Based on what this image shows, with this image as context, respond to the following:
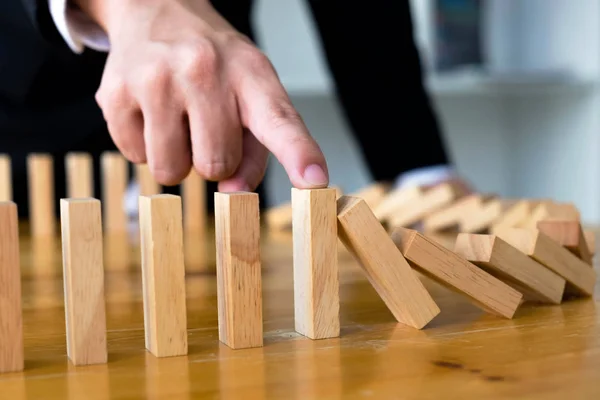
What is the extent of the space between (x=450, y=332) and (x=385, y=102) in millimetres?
1388

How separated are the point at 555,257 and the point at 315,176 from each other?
27cm

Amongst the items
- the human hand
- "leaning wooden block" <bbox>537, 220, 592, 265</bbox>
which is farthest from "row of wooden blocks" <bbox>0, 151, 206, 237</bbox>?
"leaning wooden block" <bbox>537, 220, 592, 265</bbox>

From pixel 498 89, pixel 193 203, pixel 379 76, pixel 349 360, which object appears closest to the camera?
pixel 349 360

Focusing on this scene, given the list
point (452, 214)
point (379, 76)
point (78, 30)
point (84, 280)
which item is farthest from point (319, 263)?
point (379, 76)

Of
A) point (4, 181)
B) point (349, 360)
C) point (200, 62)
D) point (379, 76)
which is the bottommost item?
point (349, 360)

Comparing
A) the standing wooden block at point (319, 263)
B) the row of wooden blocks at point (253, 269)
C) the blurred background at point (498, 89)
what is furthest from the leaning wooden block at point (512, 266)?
the blurred background at point (498, 89)

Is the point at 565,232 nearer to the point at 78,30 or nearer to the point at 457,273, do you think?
the point at 457,273

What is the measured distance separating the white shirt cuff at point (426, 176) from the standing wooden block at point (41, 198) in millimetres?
819

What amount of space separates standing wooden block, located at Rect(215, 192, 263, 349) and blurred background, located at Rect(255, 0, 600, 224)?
2.36m

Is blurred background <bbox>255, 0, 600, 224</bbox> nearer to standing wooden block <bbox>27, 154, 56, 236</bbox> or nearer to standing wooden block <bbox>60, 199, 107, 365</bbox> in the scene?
standing wooden block <bbox>27, 154, 56, 236</bbox>

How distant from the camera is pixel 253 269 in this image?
0.62 meters

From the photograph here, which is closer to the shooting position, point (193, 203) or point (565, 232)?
point (565, 232)

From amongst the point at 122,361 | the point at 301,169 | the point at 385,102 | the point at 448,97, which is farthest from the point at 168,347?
the point at 448,97

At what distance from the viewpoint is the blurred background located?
10.2 feet
